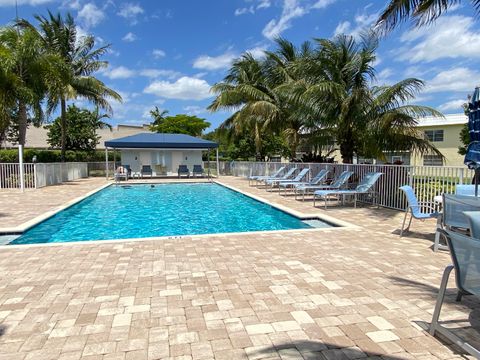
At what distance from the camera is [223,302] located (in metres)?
3.43

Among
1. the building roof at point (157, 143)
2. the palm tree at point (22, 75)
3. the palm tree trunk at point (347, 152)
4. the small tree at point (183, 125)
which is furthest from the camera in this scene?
the small tree at point (183, 125)

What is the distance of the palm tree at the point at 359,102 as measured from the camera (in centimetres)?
1173

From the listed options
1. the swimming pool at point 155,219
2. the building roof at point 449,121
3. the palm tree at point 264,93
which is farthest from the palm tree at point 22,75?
the building roof at point 449,121

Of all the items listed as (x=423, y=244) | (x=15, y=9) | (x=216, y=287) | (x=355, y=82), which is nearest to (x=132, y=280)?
(x=216, y=287)

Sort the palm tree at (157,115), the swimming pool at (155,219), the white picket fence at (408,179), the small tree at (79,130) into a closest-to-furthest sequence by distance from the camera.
A: the white picket fence at (408,179) < the swimming pool at (155,219) < the small tree at (79,130) < the palm tree at (157,115)

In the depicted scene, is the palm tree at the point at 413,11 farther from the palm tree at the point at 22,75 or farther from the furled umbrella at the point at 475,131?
the palm tree at the point at 22,75

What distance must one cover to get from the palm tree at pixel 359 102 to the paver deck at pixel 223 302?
723cm

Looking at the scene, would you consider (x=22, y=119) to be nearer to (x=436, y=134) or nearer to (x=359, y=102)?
(x=359, y=102)

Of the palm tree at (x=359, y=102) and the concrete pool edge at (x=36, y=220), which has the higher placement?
the palm tree at (x=359, y=102)

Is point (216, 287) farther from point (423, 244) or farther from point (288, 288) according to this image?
point (423, 244)

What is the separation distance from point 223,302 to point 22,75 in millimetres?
17436

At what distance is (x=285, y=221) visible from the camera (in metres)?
9.09

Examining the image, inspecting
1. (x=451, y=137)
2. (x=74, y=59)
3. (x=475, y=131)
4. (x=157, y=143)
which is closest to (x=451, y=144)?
(x=451, y=137)

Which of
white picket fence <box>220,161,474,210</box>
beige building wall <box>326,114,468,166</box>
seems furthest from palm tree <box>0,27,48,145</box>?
beige building wall <box>326,114,468,166</box>
